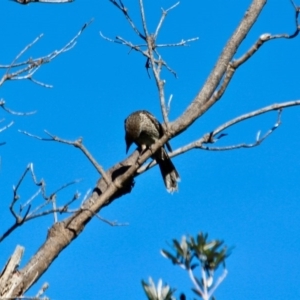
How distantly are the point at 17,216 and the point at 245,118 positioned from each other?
149 centimetres

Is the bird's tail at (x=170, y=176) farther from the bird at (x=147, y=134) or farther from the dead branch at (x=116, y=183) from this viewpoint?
the dead branch at (x=116, y=183)

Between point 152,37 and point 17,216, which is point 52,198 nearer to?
point 17,216

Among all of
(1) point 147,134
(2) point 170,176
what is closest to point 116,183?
(2) point 170,176

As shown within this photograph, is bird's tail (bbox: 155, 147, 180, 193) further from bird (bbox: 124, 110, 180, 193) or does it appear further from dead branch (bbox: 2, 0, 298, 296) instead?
dead branch (bbox: 2, 0, 298, 296)

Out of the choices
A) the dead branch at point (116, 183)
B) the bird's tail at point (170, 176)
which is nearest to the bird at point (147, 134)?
the bird's tail at point (170, 176)

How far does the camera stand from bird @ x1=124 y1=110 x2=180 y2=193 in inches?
352

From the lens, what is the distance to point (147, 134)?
9547 millimetres

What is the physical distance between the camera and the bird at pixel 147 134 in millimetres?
8938

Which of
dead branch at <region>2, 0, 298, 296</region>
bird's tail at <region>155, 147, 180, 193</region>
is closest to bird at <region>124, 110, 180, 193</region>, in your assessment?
bird's tail at <region>155, 147, 180, 193</region>

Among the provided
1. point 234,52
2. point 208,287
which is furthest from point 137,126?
point 208,287

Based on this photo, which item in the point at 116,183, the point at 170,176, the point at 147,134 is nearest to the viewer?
the point at 116,183

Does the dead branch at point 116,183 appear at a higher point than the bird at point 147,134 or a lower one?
lower

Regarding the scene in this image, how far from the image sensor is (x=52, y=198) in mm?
5059

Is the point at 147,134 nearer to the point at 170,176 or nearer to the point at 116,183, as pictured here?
the point at 170,176
